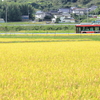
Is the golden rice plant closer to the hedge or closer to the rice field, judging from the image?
the rice field

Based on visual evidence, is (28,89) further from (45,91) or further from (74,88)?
(74,88)

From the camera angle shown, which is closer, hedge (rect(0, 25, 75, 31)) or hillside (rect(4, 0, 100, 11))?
hedge (rect(0, 25, 75, 31))

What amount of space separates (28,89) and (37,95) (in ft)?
1.68

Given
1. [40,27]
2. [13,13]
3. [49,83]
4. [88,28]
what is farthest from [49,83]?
[13,13]

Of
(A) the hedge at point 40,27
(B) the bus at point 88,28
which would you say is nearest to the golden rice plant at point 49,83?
(B) the bus at point 88,28

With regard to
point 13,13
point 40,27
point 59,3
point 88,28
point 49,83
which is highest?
point 59,3

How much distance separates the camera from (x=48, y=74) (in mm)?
8234

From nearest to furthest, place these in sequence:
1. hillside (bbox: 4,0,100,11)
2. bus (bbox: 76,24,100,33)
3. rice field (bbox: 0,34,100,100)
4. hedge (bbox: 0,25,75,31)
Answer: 1. rice field (bbox: 0,34,100,100)
2. bus (bbox: 76,24,100,33)
3. hedge (bbox: 0,25,75,31)
4. hillside (bbox: 4,0,100,11)

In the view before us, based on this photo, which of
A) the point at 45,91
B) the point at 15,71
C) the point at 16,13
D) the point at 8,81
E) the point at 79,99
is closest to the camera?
the point at 79,99

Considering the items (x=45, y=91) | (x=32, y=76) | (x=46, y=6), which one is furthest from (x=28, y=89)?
(x=46, y=6)

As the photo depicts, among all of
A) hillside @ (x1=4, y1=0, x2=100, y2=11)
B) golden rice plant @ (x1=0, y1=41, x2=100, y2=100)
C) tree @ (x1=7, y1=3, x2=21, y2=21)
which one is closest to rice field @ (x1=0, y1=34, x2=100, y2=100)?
golden rice plant @ (x1=0, y1=41, x2=100, y2=100)

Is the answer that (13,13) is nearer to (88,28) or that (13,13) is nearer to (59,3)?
(88,28)

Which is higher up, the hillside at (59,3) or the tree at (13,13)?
the hillside at (59,3)

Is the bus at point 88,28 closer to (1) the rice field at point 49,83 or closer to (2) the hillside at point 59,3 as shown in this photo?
(1) the rice field at point 49,83
